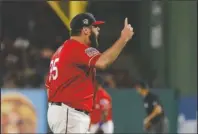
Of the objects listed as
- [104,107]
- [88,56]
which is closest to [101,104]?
[104,107]

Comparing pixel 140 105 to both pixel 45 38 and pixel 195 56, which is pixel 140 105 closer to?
pixel 195 56

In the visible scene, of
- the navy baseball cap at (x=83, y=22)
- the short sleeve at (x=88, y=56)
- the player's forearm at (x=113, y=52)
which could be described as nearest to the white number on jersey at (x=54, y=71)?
the short sleeve at (x=88, y=56)

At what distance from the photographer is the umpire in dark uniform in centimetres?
1326

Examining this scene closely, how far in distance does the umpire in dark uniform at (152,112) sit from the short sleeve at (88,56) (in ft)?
23.7

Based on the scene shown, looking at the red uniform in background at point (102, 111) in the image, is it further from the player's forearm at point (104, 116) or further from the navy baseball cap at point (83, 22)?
the navy baseball cap at point (83, 22)

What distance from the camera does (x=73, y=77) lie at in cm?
617

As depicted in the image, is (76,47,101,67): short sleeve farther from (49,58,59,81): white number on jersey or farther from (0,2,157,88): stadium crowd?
(0,2,157,88): stadium crowd

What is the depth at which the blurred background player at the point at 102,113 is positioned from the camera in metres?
13.0

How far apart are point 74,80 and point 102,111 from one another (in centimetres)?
702

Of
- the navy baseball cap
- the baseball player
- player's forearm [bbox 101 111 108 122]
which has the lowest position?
player's forearm [bbox 101 111 108 122]

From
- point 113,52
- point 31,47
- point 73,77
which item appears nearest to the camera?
point 113,52

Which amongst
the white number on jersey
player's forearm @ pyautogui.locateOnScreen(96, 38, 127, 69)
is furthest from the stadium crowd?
player's forearm @ pyautogui.locateOnScreen(96, 38, 127, 69)

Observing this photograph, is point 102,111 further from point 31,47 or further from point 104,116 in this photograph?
point 31,47

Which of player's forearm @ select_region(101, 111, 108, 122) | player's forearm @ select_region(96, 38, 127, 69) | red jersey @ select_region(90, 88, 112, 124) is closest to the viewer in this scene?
player's forearm @ select_region(96, 38, 127, 69)
